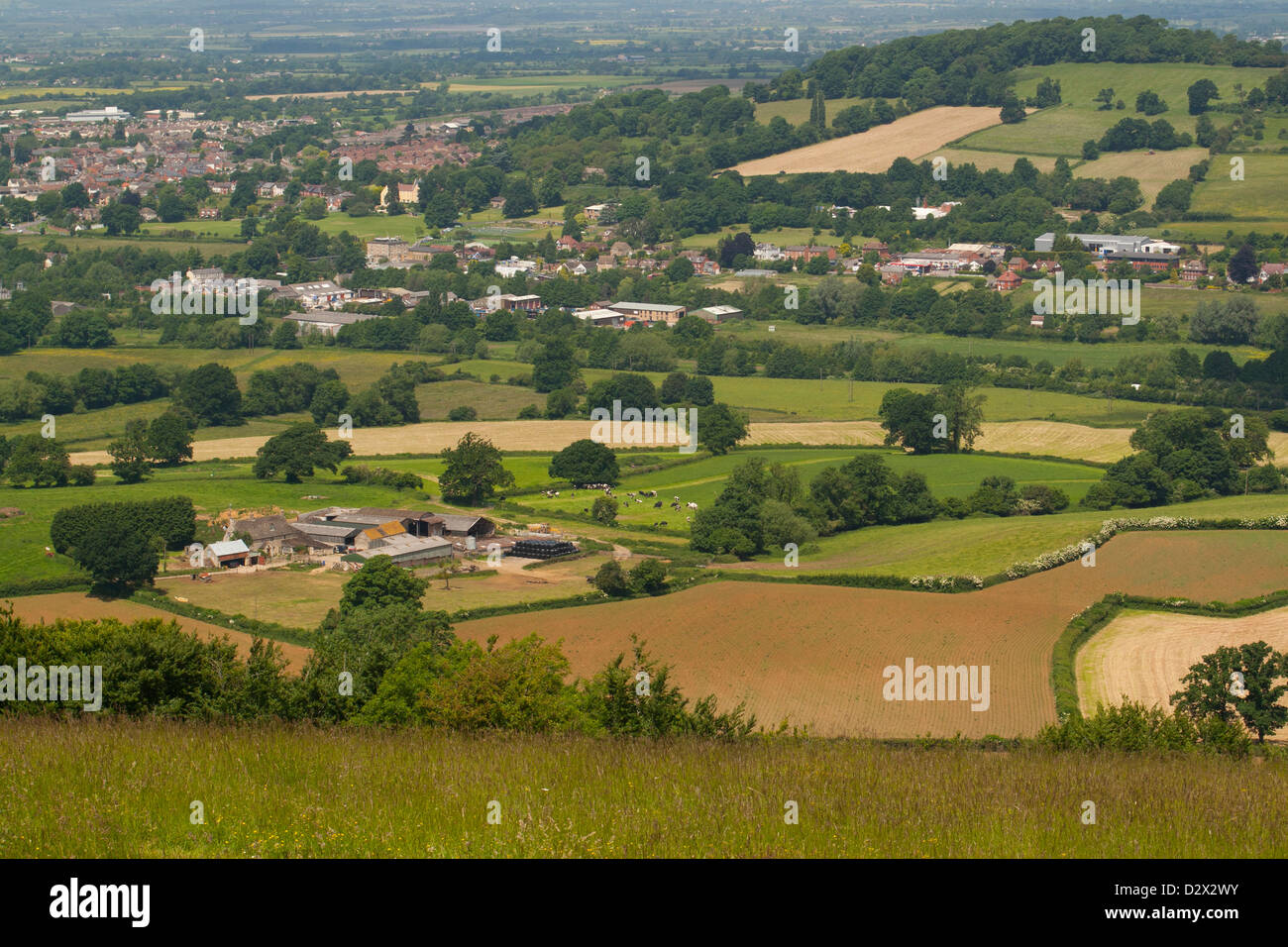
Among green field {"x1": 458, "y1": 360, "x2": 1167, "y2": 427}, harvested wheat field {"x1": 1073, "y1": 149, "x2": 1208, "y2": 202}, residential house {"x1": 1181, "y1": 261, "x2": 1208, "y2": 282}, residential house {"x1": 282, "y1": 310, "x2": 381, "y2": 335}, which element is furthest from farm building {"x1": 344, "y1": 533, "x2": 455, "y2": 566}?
harvested wheat field {"x1": 1073, "y1": 149, "x2": 1208, "y2": 202}

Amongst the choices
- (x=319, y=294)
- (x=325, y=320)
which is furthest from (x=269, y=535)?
(x=319, y=294)

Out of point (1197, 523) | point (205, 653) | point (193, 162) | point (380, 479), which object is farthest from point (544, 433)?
point (193, 162)

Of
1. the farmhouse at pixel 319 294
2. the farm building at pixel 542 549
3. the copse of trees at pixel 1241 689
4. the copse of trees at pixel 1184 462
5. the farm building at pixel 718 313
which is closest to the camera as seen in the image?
the copse of trees at pixel 1241 689

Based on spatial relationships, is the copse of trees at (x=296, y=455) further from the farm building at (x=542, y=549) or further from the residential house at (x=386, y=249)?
the residential house at (x=386, y=249)

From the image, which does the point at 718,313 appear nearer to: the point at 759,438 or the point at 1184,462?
the point at 759,438

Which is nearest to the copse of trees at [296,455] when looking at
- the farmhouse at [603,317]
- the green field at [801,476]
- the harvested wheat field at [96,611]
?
the green field at [801,476]

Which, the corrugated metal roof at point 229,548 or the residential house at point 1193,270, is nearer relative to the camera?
the corrugated metal roof at point 229,548

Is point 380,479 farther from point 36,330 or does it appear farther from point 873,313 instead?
point 873,313
